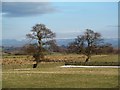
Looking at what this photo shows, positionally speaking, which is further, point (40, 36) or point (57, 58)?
point (57, 58)

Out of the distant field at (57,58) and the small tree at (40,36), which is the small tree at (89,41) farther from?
the small tree at (40,36)

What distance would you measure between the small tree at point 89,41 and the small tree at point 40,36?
1829cm

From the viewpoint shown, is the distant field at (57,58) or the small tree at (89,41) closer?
the distant field at (57,58)

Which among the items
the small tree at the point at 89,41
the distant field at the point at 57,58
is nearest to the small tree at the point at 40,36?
the distant field at the point at 57,58

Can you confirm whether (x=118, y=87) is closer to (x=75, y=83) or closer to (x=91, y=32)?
(x=75, y=83)

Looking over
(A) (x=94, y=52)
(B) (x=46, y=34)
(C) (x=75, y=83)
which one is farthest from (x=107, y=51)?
(C) (x=75, y=83)

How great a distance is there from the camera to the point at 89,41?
6800cm

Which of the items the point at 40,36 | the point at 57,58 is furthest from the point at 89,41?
the point at 40,36

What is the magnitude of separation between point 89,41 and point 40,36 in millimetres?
19218

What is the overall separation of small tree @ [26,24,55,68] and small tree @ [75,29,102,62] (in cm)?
1829

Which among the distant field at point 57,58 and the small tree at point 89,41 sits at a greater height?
the small tree at point 89,41

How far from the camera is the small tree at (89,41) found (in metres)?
67.4

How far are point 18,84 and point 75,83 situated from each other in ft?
9.27

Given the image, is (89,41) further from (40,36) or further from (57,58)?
(40,36)
